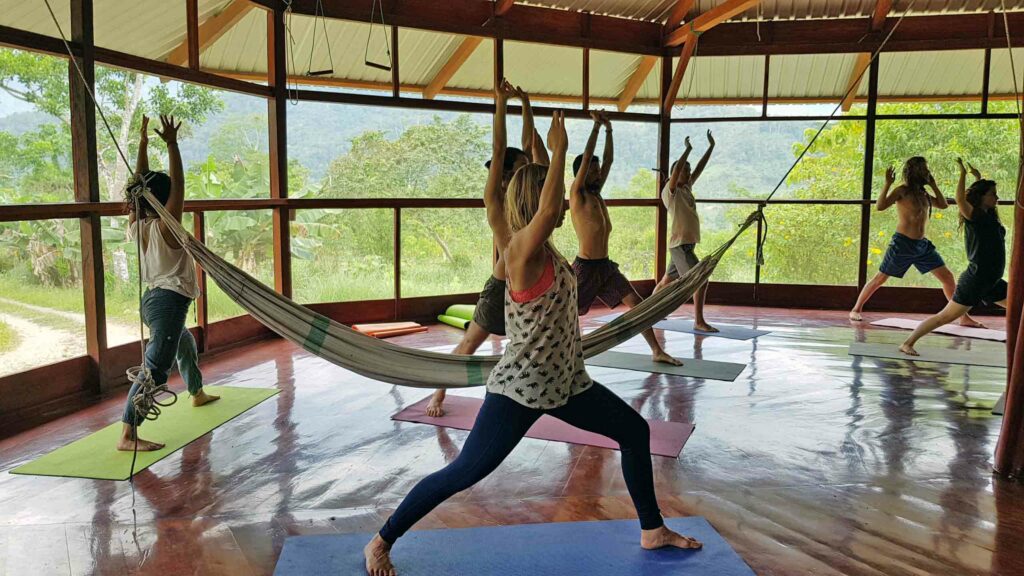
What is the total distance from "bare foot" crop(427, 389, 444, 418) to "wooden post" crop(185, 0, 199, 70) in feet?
9.14

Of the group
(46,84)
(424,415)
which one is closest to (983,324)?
(424,415)

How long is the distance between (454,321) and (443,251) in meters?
0.75

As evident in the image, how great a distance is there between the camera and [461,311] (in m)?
6.37

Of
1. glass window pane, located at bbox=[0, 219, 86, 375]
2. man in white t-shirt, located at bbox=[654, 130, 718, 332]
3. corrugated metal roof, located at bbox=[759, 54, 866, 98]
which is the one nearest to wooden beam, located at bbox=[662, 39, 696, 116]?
corrugated metal roof, located at bbox=[759, 54, 866, 98]

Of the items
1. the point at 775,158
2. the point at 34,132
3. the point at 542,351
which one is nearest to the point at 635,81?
the point at 775,158

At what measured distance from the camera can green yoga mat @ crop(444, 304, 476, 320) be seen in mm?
6301

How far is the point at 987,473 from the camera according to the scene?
2.99 m

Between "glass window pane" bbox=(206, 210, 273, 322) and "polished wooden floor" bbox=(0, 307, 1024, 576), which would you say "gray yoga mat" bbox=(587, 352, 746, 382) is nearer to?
"polished wooden floor" bbox=(0, 307, 1024, 576)

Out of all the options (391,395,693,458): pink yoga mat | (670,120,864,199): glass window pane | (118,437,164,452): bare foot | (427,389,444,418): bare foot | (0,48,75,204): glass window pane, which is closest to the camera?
(118,437,164,452): bare foot

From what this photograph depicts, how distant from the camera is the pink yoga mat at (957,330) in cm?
586

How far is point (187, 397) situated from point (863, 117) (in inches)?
250

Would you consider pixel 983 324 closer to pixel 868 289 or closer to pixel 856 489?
pixel 868 289

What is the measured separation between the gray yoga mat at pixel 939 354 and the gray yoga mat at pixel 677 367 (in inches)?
43.3

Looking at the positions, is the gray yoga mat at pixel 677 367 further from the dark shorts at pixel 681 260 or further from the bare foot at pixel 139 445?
the bare foot at pixel 139 445
